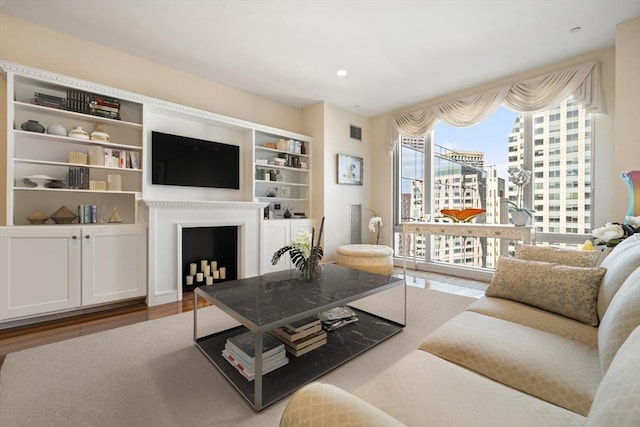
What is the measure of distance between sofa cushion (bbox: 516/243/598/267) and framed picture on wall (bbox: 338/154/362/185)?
10.0 ft

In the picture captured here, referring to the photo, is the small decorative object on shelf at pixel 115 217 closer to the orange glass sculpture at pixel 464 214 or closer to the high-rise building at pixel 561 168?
the orange glass sculpture at pixel 464 214

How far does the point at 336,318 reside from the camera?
7.38 ft

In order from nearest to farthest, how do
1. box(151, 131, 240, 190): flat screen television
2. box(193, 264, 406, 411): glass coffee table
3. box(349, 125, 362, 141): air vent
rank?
1. box(193, 264, 406, 411): glass coffee table
2. box(151, 131, 240, 190): flat screen television
3. box(349, 125, 362, 141): air vent

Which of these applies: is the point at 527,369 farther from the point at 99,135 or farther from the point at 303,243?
the point at 99,135

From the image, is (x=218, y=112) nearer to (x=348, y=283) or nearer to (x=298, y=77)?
(x=298, y=77)

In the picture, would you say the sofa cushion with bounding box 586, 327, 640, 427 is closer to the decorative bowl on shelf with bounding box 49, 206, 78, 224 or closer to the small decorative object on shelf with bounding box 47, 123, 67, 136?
the decorative bowl on shelf with bounding box 49, 206, 78, 224

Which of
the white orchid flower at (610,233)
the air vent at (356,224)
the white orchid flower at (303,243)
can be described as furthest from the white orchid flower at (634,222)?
the air vent at (356,224)

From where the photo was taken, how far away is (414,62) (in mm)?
3334

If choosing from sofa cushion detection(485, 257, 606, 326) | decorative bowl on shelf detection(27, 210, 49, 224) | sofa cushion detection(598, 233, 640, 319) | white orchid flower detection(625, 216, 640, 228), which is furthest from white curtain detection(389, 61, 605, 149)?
decorative bowl on shelf detection(27, 210, 49, 224)

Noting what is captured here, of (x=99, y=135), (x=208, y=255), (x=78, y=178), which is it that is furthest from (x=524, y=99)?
(x=78, y=178)

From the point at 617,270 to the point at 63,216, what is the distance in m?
4.05

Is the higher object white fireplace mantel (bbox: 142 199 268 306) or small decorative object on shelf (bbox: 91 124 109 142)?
small decorative object on shelf (bbox: 91 124 109 142)

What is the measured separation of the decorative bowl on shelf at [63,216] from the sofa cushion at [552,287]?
3636mm

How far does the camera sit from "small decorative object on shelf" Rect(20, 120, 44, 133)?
248 cm
